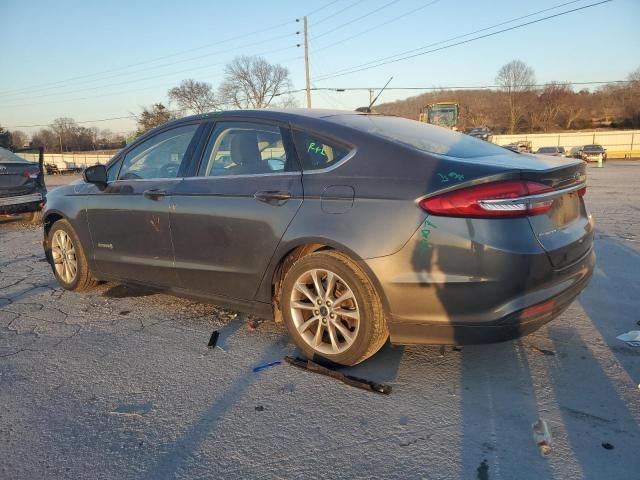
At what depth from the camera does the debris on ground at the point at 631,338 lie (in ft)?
10.6

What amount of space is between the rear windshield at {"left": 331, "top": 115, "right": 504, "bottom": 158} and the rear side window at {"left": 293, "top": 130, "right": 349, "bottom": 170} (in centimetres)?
20

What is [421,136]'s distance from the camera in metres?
3.21

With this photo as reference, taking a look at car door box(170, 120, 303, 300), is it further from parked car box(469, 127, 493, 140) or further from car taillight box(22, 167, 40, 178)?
parked car box(469, 127, 493, 140)

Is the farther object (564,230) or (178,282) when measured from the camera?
(178,282)

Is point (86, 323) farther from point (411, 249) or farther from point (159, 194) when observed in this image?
point (411, 249)

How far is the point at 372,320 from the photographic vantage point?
278cm

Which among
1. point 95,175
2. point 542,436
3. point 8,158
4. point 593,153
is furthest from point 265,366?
point 593,153

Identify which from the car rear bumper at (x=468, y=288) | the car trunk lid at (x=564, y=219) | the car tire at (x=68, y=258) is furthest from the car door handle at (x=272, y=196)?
the car tire at (x=68, y=258)

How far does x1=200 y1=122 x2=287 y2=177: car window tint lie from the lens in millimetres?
3277

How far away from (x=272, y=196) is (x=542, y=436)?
1991 mm

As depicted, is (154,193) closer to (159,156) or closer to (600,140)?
(159,156)

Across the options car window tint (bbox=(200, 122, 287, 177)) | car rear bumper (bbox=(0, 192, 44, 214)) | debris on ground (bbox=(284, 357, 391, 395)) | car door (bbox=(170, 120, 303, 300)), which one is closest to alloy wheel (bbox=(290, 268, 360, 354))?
debris on ground (bbox=(284, 357, 391, 395))

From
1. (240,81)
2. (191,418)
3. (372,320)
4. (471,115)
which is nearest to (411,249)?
(372,320)

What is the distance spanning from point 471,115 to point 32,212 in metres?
80.8
